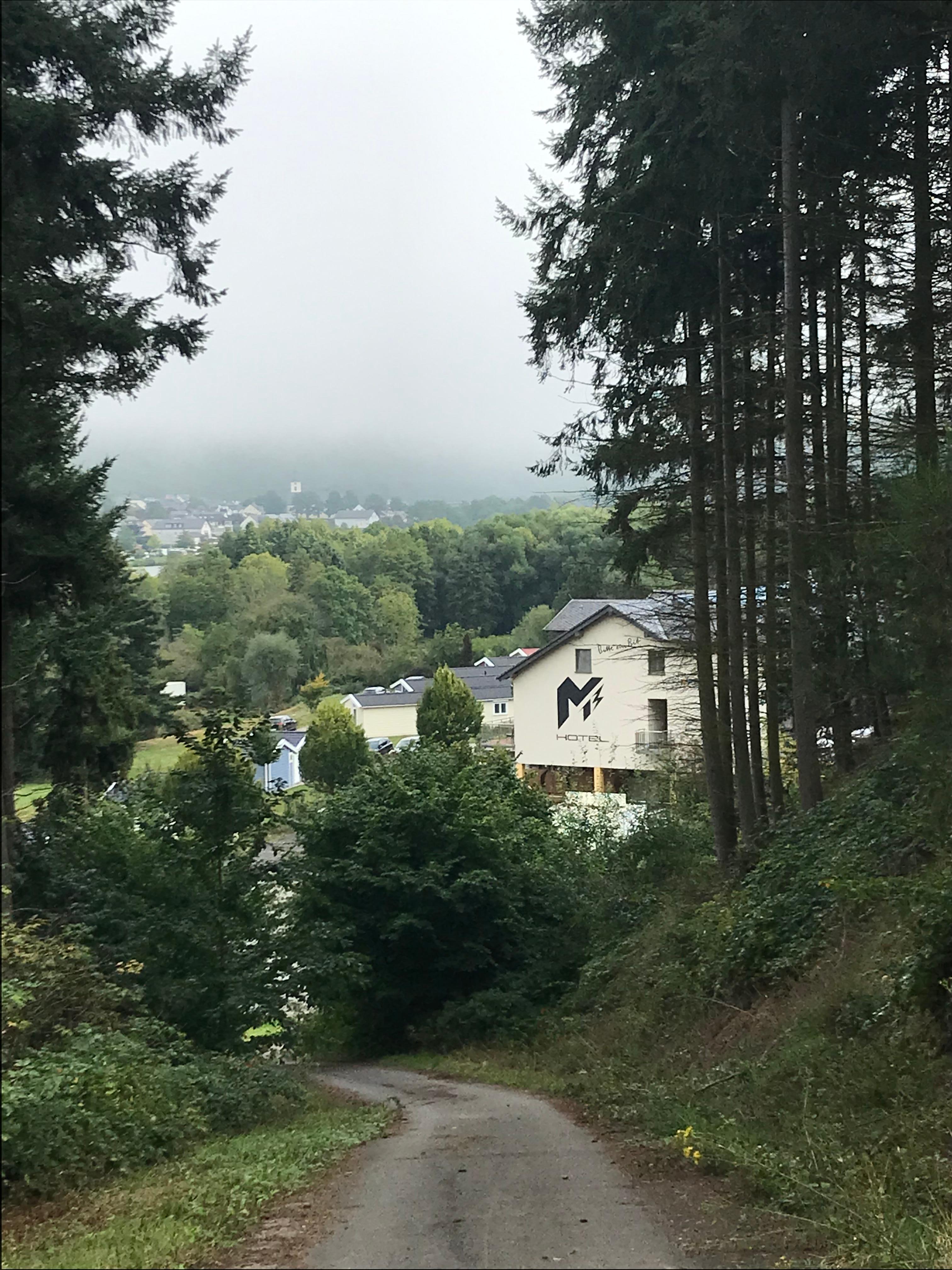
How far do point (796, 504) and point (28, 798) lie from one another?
33.0 ft

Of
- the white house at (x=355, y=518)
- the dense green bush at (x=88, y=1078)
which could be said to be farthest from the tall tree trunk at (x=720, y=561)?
the white house at (x=355, y=518)

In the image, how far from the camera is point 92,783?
790 inches

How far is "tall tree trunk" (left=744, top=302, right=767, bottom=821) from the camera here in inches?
681

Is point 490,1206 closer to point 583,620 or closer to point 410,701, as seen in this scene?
point 583,620

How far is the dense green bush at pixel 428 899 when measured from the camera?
2114 centimetres

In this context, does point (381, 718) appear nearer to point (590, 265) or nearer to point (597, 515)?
point (597, 515)

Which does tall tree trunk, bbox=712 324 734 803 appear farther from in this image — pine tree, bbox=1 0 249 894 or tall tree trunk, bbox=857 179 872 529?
pine tree, bbox=1 0 249 894

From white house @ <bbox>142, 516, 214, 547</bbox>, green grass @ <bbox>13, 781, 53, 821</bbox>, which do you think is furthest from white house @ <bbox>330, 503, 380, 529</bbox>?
green grass @ <bbox>13, 781, 53, 821</bbox>

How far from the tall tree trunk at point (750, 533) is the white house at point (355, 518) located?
29.3 m

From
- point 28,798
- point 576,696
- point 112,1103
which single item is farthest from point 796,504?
point 576,696

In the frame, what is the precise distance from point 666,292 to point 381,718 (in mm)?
45327

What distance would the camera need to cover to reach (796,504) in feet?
50.9

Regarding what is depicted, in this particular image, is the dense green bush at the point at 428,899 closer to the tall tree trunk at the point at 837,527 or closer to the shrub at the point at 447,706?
the tall tree trunk at the point at 837,527

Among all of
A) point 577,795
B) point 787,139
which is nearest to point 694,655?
point 787,139
